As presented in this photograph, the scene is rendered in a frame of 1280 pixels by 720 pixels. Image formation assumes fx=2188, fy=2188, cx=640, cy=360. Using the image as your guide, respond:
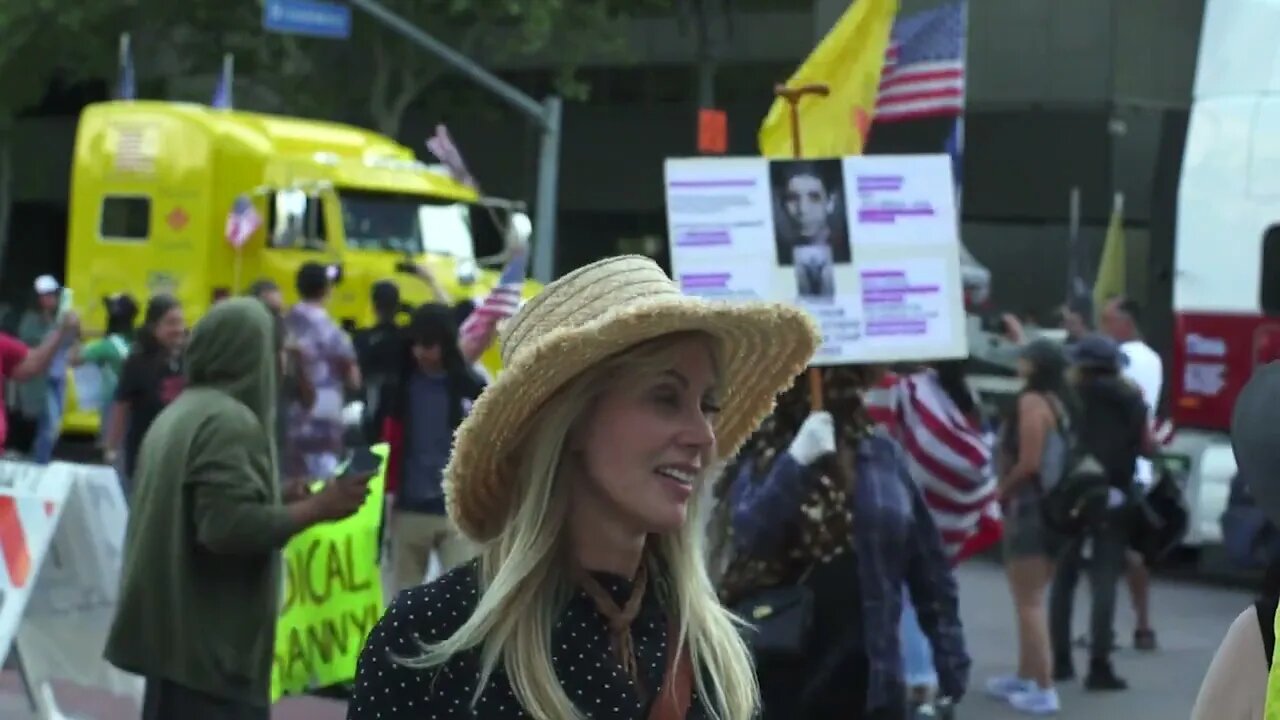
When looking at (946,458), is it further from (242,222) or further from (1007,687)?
(242,222)

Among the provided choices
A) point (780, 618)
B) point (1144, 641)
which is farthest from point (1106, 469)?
point (780, 618)

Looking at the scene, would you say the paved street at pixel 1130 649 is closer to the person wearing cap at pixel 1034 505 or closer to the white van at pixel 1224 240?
the person wearing cap at pixel 1034 505

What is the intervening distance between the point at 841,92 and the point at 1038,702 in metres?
3.63

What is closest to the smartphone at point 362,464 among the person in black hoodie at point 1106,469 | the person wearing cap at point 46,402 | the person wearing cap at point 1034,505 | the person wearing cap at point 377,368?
the person wearing cap at point 377,368

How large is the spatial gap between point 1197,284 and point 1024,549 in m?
4.73

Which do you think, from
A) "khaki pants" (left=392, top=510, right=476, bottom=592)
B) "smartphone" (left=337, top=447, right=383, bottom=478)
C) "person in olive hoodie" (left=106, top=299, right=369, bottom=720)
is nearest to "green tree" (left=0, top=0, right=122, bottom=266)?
"khaki pants" (left=392, top=510, right=476, bottom=592)

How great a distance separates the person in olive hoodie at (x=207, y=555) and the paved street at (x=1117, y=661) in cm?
369

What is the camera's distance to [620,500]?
9.57 ft

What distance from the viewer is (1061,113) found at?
2992 cm

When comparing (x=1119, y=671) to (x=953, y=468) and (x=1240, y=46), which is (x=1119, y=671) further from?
(x=1240, y=46)

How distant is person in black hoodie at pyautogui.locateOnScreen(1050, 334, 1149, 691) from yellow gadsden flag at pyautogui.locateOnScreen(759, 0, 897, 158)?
128 inches

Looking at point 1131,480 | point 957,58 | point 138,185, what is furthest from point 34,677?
point 138,185

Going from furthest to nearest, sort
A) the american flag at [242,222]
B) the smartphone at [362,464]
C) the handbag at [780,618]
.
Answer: the american flag at [242,222] < the smartphone at [362,464] < the handbag at [780,618]

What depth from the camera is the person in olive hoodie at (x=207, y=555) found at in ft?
18.1
